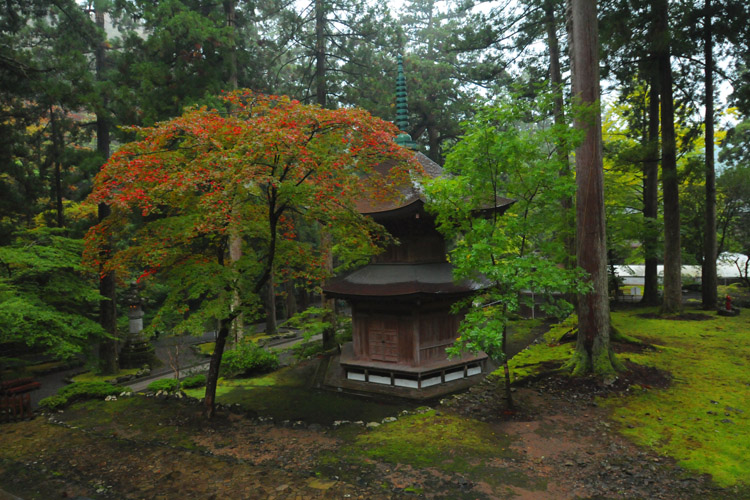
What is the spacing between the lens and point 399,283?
11539 millimetres

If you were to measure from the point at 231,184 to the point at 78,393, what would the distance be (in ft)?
26.4

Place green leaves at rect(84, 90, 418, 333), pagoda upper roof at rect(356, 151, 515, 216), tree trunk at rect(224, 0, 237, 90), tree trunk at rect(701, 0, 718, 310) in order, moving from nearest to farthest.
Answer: green leaves at rect(84, 90, 418, 333) < pagoda upper roof at rect(356, 151, 515, 216) < tree trunk at rect(701, 0, 718, 310) < tree trunk at rect(224, 0, 237, 90)

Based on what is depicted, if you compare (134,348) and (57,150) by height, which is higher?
(57,150)

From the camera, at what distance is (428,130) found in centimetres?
2669

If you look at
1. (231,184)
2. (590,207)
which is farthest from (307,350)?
(590,207)

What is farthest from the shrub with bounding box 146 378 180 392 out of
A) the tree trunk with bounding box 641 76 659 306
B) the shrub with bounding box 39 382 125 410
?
the tree trunk with bounding box 641 76 659 306

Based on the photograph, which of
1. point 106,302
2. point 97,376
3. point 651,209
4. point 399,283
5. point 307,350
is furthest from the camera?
point 651,209

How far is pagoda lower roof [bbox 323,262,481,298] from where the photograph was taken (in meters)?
11.0

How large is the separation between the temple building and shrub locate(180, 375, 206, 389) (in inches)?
152

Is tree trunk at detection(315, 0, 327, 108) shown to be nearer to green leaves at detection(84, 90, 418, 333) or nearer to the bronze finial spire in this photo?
the bronze finial spire

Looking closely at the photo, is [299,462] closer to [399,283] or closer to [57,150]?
[399,283]

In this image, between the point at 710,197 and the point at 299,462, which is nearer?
the point at 299,462

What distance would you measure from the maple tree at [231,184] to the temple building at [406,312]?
A: 2286 millimetres

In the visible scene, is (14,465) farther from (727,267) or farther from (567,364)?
(727,267)
